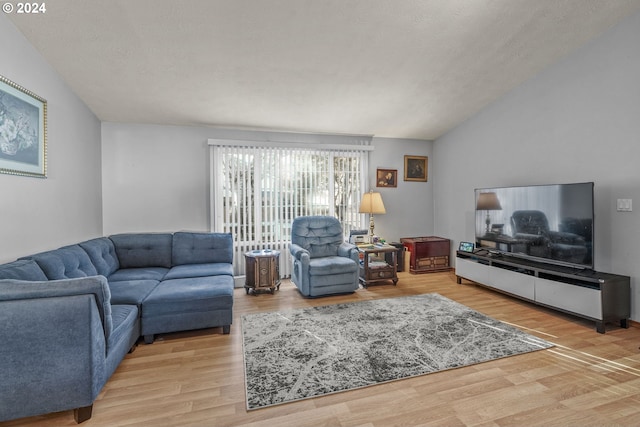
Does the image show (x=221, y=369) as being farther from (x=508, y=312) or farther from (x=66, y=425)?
(x=508, y=312)

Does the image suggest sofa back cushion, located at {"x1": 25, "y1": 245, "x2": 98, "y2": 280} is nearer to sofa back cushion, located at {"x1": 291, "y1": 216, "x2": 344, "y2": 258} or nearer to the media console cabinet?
sofa back cushion, located at {"x1": 291, "y1": 216, "x2": 344, "y2": 258}

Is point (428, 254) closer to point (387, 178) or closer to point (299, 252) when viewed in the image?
point (387, 178)

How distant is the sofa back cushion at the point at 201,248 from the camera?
3.70 meters

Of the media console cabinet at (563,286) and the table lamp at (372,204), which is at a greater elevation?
the table lamp at (372,204)

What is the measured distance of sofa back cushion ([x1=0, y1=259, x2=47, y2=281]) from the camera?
1.85 metres

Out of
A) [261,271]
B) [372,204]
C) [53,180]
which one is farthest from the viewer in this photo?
[372,204]

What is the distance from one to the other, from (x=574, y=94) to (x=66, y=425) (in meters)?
5.31

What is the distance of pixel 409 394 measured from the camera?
6.14 ft

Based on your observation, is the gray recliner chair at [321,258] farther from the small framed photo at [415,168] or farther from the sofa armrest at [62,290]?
the sofa armrest at [62,290]

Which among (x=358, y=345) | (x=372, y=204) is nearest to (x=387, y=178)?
(x=372, y=204)

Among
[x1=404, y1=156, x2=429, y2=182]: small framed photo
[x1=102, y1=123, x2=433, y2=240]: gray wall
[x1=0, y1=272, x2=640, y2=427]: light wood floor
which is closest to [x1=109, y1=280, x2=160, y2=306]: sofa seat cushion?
[x1=0, y1=272, x2=640, y2=427]: light wood floor

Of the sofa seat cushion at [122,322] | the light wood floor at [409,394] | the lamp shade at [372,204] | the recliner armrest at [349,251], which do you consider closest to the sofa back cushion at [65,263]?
the sofa seat cushion at [122,322]

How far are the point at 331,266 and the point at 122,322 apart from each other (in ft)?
7.47

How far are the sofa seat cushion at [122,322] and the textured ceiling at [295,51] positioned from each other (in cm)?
238
